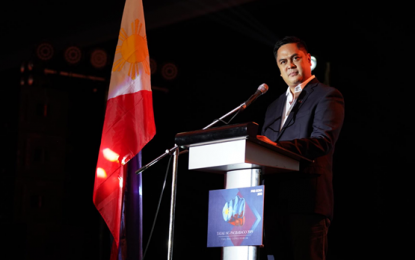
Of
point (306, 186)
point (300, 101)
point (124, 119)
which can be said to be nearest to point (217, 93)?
point (124, 119)

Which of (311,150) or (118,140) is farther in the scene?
(118,140)

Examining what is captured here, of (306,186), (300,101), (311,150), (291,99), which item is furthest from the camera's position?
(291,99)

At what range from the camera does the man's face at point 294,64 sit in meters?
2.40

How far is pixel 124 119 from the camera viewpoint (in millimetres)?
3119

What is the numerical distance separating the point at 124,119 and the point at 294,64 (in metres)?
1.21

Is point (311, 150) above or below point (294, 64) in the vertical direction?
below

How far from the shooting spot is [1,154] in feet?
14.4

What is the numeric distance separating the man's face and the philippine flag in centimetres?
106

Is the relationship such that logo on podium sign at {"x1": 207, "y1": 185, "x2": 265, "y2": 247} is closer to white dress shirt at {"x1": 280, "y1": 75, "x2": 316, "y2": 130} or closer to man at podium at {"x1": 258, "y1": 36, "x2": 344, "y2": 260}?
man at podium at {"x1": 258, "y1": 36, "x2": 344, "y2": 260}

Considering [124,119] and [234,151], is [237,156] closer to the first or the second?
[234,151]

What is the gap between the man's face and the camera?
240 centimetres

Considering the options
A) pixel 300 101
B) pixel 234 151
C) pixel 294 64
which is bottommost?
pixel 234 151

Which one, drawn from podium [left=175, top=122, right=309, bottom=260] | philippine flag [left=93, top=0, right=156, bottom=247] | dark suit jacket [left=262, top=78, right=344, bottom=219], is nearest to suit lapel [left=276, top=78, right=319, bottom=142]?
dark suit jacket [left=262, top=78, right=344, bottom=219]

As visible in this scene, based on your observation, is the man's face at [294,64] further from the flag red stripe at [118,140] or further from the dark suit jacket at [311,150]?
the flag red stripe at [118,140]
